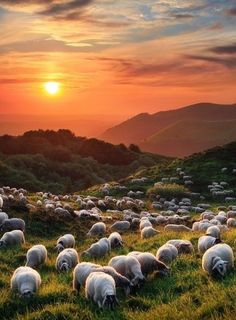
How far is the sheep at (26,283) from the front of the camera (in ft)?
38.2

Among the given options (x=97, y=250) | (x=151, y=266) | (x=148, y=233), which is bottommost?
(x=148, y=233)

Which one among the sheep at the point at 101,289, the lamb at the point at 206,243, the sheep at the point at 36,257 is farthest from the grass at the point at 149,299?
the lamb at the point at 206,243

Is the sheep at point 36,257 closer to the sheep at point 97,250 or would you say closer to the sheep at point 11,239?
the sheep at point 97,250

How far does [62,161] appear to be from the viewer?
8294cm

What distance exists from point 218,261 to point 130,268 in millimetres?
2050

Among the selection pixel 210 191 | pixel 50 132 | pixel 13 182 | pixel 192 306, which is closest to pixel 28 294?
pixel 192 306

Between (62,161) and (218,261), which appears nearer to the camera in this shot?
(218,261)

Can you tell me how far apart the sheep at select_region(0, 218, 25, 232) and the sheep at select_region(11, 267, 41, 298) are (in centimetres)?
836

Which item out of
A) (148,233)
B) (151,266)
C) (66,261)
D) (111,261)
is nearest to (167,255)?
(151,266)

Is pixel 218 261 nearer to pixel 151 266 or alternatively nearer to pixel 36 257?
pixel 151 266

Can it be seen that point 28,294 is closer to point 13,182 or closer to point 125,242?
point 125,242

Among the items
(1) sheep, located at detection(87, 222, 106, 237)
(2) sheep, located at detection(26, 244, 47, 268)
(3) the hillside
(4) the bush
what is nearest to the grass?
(2) sheep, located at detection(26, 244, 47, 268)

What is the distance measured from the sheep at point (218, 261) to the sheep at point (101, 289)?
2489mm

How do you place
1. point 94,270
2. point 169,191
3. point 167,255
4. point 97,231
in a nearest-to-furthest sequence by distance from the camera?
point 94,270 < point 167,255 < point 97,231 < point 169,191
